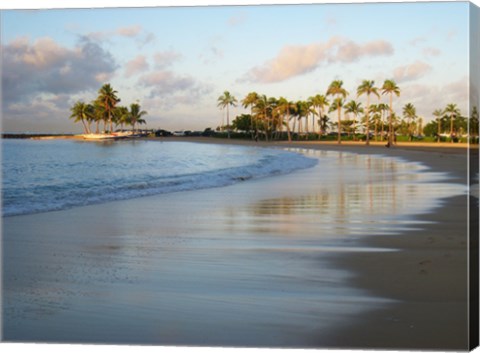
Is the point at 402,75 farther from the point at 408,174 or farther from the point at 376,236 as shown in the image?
the point at 408,174

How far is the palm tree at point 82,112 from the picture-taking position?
8218mm

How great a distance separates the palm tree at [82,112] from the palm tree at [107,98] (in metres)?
0.20

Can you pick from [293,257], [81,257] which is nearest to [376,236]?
[293,257]

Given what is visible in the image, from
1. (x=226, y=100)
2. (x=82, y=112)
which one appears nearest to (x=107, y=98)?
(x=82, y=112)

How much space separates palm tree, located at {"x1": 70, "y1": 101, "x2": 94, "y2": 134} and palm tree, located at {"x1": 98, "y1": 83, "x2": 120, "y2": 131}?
0.20 meters

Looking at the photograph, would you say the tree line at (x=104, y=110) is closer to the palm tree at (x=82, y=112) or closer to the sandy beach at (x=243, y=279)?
the palm tree at (x=82, y=112)

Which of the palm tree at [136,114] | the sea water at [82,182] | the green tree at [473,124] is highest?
the palm tree at [136,114]

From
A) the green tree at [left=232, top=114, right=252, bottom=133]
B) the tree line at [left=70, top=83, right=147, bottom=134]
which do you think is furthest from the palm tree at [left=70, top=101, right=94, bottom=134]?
the green tree at [left=232, top=114, right=252, bottom=133]

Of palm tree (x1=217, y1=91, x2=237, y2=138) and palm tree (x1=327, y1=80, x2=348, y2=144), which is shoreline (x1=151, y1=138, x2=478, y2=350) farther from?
palm tree (x1=217, y1=91, x2=237, y2=138)

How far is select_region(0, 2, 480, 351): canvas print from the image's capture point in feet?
11.9

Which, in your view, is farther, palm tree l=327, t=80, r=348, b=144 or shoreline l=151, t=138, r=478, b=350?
palm tree l=327, t=80, r=348, b=144

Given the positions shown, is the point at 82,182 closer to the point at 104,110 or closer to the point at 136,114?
the point at 136,114

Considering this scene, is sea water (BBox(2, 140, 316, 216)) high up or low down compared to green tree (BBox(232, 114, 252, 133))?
down

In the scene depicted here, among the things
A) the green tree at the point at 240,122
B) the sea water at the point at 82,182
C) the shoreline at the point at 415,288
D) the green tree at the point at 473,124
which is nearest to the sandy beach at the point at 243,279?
the shoreline at the point at 415,288
